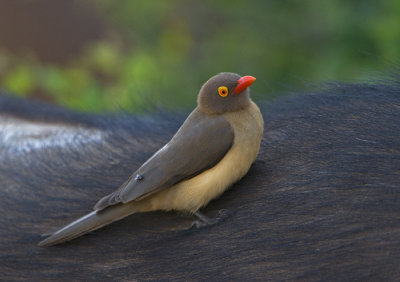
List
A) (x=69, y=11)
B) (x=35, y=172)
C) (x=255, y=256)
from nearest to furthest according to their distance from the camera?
(x=255, y=256)
(x=35, y=172)
(x=69, y=11)

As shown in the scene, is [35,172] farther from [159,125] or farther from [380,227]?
[380,227]

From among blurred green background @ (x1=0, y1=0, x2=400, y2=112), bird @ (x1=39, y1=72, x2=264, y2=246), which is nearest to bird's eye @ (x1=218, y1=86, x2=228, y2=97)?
bird @ (x1=39, y1=72, x2=264, y2=246)

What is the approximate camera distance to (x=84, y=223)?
1.71 m

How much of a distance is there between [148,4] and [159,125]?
2676mm

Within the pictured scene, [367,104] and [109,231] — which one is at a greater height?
[367,104]

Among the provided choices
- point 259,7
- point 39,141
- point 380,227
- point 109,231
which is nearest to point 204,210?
point 109,231

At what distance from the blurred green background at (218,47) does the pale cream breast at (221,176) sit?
1.97 m

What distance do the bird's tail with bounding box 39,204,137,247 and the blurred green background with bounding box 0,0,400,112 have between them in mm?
1883

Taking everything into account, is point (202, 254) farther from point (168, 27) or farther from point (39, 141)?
point (168, 27)

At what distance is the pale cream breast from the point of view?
5.31 feet

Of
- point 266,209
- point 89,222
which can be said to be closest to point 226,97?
point 266,209

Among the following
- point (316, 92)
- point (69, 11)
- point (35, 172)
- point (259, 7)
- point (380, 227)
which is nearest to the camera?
point (380, 227)

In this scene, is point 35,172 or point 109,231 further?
point 35,172

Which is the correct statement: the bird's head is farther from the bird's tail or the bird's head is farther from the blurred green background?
the blurred green background
